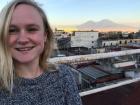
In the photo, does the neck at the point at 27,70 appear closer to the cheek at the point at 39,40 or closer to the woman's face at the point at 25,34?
the woman's face at the point at 25,34

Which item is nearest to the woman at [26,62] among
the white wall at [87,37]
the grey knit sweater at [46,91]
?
the grey knit sweater at [46,91]

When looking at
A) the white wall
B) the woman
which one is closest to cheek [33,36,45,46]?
the woman

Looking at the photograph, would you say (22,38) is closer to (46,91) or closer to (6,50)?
(6,50)

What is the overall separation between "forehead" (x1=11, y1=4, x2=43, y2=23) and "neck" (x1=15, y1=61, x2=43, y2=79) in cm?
30

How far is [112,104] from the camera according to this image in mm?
3219

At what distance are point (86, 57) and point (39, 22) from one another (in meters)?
1.28

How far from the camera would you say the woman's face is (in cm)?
173

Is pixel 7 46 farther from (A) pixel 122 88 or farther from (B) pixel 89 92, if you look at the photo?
(A) pixel 122 88

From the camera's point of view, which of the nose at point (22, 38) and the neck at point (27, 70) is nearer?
the nose at point (22, 38)

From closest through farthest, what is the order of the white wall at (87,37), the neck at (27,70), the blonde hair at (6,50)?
the blonde hair at (6,50), the neck at (27,70), the white wall at (87,37)

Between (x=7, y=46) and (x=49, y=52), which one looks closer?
(x=7, y=46)

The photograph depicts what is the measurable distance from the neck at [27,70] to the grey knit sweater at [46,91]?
0.04 meters

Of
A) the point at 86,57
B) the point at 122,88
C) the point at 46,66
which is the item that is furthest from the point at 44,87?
the point at 122,88

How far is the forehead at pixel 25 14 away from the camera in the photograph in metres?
1.72
